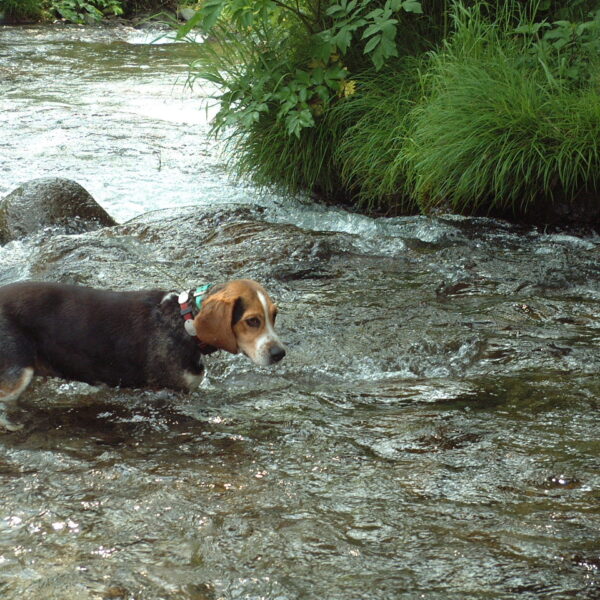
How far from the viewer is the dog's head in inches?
180

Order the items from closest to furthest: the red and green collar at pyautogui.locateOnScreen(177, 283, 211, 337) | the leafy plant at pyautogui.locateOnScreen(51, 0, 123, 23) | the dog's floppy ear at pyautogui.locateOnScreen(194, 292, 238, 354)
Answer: the dog's floppy ear at pyautogui.locateOnScreen(194, 292, 238, 354), the red and green collar at pyautogui.locateOnScreen(177, 283, 211, 337), the leafy plant at pyautogui.locateOnScreen(51, 0, 123, 23)

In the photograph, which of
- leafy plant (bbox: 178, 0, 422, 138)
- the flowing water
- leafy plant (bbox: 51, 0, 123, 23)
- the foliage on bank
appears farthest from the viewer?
leafy plant (bbox: 51, 0, 123, 23)

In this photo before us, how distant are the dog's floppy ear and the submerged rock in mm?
3978

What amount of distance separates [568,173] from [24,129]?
7649 mm

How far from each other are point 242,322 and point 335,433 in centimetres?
75

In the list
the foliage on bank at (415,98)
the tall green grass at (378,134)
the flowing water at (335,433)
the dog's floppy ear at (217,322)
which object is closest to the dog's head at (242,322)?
the dog's floppy ear at (217,322)

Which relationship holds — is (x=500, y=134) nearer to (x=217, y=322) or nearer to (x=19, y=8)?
(x=217, y=322)

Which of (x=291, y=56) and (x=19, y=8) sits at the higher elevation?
(x=19, y=8)

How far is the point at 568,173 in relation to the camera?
7098 mm

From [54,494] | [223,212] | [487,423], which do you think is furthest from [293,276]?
[54,494]

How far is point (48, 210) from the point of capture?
8.27 metres

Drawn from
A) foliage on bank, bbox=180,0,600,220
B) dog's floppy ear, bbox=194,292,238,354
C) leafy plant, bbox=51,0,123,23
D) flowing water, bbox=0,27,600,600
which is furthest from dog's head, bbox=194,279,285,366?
leafy plant, bbox=51,0,123,23

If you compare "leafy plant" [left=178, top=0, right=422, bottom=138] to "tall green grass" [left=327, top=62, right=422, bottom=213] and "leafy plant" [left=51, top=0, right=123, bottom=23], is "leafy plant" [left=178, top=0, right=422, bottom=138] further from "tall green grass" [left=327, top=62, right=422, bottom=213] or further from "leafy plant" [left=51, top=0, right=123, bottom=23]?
"leafy plant" [left=51, top=0, right=123, bottom=23]

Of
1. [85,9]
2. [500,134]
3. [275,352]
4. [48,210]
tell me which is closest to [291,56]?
[500,134]
